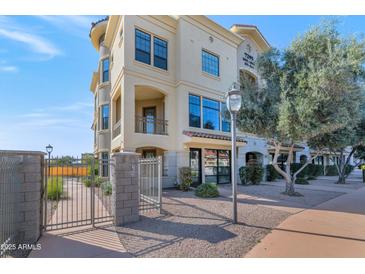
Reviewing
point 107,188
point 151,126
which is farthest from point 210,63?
point 107,188

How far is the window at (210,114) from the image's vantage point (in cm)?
1686

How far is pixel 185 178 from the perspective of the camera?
45.8ft

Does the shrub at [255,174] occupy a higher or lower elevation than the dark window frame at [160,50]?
lower

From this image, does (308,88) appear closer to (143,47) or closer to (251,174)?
(251,174)

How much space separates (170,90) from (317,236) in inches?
451

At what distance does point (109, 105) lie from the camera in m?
18.6

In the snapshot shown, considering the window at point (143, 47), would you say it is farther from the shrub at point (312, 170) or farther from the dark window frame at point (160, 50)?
the shrub at point (312, 170)

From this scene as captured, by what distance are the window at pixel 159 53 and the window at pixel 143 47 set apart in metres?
0.44

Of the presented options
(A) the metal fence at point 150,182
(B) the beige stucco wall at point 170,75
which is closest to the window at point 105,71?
(B) the beige stucco wall at point 170,75

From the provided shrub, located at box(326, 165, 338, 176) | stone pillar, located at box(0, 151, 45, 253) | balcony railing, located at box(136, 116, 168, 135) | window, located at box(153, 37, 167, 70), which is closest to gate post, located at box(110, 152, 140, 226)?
stone pillar, located at box(0, 151, 45, 253)

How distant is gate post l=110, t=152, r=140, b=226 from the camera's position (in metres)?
6.96

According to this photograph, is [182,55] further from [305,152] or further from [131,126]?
[305,152]

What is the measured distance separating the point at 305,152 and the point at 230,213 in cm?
2500

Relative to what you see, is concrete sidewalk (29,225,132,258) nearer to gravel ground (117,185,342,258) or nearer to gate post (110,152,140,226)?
gravel ground (117,185,342,258)
